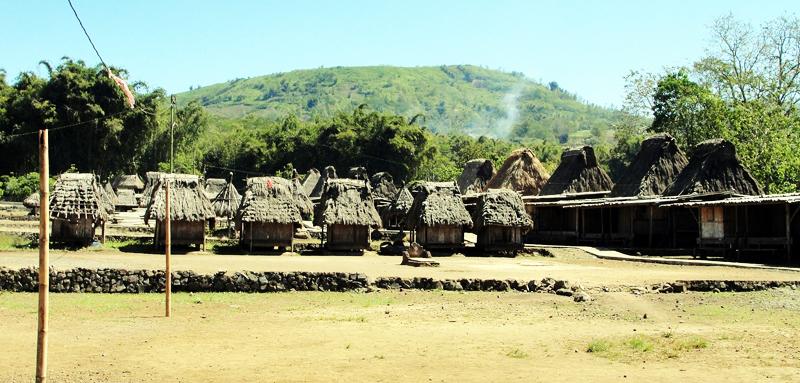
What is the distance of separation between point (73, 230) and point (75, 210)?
1.18 m

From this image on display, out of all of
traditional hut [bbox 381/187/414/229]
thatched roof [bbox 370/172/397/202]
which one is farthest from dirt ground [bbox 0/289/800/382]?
thatched roof [bbox 370/172/397/202]

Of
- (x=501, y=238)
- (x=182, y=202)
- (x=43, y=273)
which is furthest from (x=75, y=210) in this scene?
(x=43, y=273)

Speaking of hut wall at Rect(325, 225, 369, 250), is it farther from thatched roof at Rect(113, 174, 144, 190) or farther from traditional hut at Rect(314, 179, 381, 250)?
thatched roof at Rect(113, 174, 144, 190)

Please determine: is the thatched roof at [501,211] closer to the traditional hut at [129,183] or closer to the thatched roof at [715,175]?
the thatched roof at [715,175]

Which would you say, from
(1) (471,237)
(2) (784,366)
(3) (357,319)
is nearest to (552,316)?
(3) (357,319)

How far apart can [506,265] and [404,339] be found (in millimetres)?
16309

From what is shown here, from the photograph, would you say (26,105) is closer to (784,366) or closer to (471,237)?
(471,237)

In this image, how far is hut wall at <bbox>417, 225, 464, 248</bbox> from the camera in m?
38.1

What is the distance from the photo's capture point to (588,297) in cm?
2141

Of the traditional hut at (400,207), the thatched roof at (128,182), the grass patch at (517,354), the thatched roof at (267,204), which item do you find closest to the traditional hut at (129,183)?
the thatched roof at (128,182)

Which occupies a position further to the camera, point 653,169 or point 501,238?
point 653,169

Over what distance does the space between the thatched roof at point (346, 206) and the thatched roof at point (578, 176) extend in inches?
696

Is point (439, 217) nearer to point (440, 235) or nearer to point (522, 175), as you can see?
point (440, 235)

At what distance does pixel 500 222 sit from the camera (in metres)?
37.3
